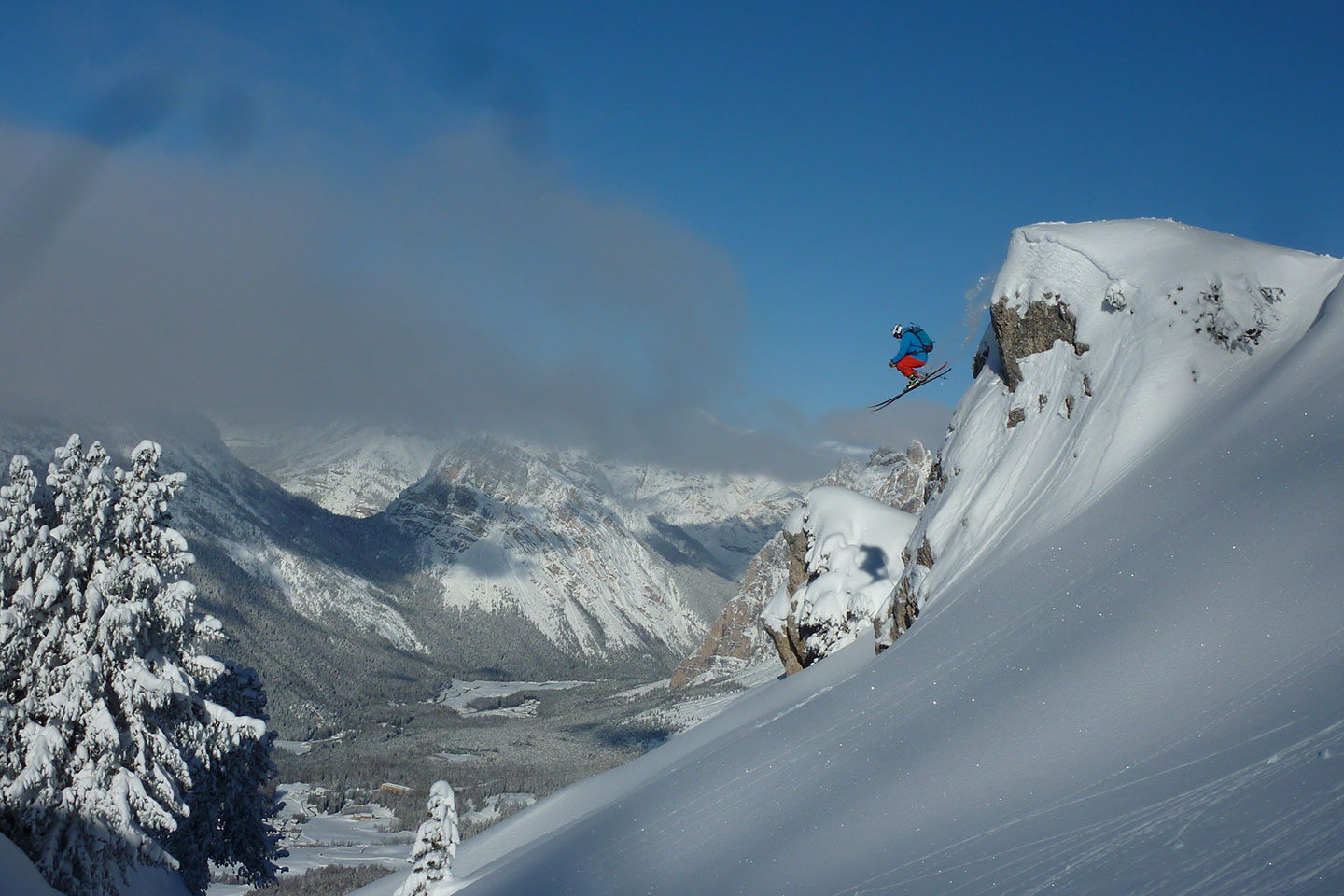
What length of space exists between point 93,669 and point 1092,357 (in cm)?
2392

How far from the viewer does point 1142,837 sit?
836 cm

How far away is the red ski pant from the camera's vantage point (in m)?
28.5

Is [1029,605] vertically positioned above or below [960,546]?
below

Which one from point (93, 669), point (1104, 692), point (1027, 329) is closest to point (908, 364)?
point (1027, 329)

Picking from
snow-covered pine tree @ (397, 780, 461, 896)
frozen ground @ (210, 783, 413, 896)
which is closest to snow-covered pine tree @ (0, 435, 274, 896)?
snow-covered pine tree @ (397, 780, 461, 896)

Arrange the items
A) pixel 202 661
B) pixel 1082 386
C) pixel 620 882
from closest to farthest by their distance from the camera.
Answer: pixel 620 882 < pixel 202 661 < pixel 1082 386

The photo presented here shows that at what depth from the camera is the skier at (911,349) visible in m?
27.9

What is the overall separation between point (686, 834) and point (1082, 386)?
50.8ft

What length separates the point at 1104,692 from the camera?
1226 centimetres

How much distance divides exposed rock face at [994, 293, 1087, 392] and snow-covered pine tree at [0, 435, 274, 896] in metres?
22.5

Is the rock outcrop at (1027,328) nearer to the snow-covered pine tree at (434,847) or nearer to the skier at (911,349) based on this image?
the skier at (911,349)

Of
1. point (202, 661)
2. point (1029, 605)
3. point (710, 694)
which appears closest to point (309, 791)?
point (710, 694)

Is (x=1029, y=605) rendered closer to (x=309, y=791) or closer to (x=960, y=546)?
(x=960, y=546)

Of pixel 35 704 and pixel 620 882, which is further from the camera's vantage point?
pixel 35 704
